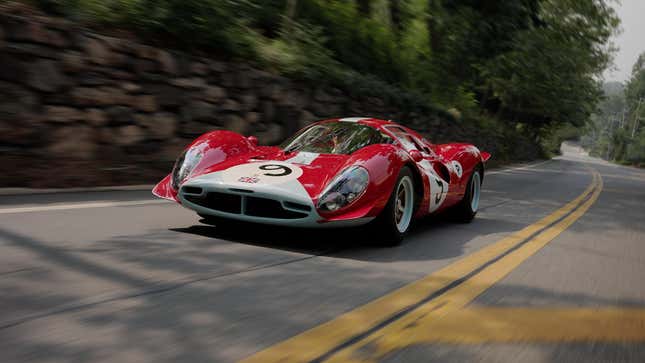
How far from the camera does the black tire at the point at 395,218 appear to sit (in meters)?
4.75

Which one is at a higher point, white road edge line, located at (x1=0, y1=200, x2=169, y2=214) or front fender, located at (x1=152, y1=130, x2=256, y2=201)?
front fender, located at (x1=152, y1=130, x2=256, y2=201)

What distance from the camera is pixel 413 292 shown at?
365 cm

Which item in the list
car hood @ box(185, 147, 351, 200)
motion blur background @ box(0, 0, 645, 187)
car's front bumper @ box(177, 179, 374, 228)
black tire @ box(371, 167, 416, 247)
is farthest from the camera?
motion blur background @ box(0, 0, 645, 187)

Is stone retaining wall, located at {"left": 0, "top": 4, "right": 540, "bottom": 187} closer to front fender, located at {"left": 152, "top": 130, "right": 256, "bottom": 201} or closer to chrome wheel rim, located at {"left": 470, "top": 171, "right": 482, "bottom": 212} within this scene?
front fender, located at {"left": 152, "top": 130, "right": 256, "bottom": 201}

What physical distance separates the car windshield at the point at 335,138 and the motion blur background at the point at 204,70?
2632 mm

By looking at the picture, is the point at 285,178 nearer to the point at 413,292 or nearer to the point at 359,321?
the point at 413,292

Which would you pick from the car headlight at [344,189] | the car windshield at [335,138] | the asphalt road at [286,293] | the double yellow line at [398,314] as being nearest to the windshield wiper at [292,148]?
the car windshield at [335,138]

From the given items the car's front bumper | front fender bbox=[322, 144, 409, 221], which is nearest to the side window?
front fender bbox=[322, 144, 409, 221]

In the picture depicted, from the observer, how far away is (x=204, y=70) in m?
8.96

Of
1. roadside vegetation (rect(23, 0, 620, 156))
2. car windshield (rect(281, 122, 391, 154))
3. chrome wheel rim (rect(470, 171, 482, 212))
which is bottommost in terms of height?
chrome wheel rim (rect(470, 171, 482, 212))

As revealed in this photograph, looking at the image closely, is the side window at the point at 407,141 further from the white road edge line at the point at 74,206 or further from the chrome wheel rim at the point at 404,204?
the white road edge line at the point at 74,206

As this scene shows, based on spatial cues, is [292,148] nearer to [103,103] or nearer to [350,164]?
[350,164]

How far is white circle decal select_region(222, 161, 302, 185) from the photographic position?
446 cm

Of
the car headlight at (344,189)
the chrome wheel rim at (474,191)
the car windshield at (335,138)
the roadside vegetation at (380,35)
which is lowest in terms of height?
the chrome wheel rim at (474,191)
